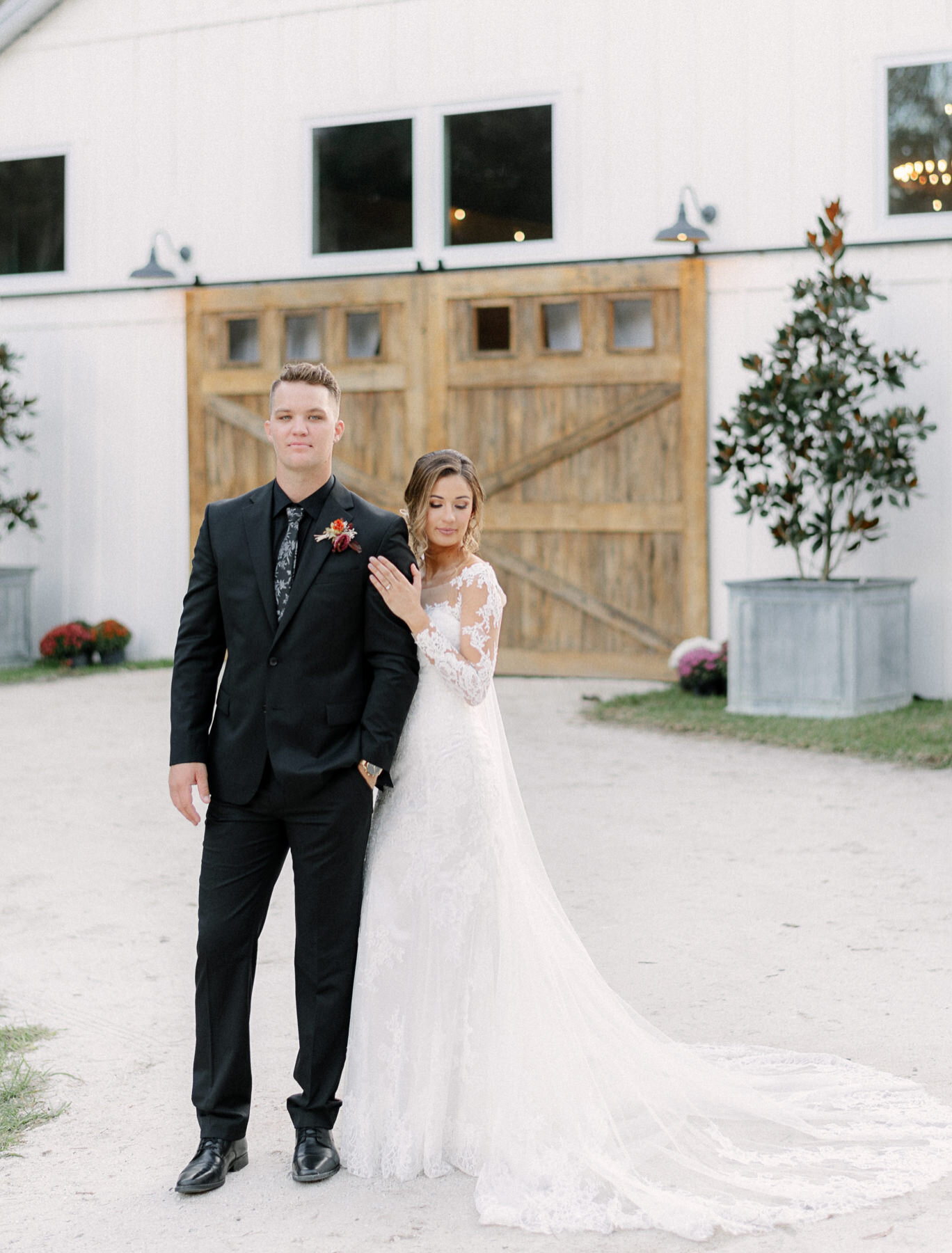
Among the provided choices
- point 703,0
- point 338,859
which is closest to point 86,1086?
point 338,859

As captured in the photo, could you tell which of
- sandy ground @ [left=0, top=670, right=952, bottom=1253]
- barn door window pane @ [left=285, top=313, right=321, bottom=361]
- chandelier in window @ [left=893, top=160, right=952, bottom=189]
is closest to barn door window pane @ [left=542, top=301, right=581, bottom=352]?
barn door window pane @ [left=285, top=313, right=321, bottom=361]

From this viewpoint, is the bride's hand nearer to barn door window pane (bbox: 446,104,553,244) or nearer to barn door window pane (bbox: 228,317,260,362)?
barn door window pane (bbox: 446,104,553,244)

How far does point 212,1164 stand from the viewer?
3111 mm

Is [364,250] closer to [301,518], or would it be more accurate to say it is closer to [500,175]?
[500,175]

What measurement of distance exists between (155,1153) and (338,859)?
745mm

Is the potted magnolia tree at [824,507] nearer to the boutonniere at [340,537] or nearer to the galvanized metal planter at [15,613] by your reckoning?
the galvanized metal planter at [15,613]

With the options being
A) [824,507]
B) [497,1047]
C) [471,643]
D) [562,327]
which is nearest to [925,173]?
[824,507]

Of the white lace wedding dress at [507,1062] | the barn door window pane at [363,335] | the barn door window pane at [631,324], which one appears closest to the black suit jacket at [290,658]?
the white lace wedding dress at [507,1062]

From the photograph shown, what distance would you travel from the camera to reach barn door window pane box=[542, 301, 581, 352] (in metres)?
11.3

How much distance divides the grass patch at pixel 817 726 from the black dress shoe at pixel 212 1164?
5335mm

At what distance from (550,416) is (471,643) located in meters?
8.09

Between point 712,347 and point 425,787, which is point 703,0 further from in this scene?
point 425,787

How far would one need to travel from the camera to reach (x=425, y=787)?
334cm

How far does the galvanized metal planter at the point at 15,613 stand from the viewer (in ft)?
41.1
